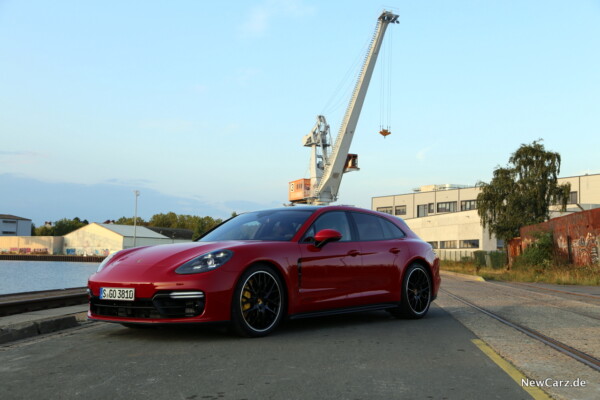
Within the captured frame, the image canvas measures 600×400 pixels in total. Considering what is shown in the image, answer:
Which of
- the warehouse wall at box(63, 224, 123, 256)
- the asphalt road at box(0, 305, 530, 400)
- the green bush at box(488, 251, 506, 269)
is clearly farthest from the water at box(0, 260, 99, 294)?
the warehouse wall at box(63, 224, 123, 256)

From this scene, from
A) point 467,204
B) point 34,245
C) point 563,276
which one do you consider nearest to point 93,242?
point 34,245

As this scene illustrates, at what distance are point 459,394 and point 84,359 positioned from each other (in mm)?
3028

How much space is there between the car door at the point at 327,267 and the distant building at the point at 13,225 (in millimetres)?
148974

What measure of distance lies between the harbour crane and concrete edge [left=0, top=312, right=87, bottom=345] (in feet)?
188

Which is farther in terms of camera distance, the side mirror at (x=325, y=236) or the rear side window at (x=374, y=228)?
the rear side window at (x=374, y=228)

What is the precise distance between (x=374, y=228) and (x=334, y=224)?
80 cm

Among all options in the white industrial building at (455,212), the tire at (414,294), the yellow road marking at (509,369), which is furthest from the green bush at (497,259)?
the yellow road marking at (509,369)

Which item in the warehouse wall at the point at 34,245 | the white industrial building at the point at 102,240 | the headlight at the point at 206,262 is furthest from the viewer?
the warehouse wall at the point at 34,245

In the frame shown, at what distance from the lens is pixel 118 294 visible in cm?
581

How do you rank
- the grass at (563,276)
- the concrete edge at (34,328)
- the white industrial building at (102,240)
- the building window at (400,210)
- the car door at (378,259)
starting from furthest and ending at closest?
the white industrial building at (102,240) → the building window at (400,210) → the grass at (563,276) → the car door at (378,259) → the concrete edge at (34,328)

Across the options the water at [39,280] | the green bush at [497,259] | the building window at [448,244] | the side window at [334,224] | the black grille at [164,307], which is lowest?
the water at [39,280]

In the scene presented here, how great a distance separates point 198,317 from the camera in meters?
5.58

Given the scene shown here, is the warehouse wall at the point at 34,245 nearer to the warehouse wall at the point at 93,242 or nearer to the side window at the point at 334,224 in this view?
the warehouse wall at the point at 93,242

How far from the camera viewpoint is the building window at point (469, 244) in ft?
212
